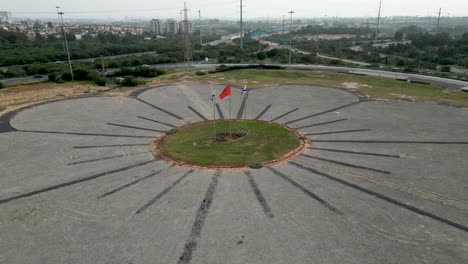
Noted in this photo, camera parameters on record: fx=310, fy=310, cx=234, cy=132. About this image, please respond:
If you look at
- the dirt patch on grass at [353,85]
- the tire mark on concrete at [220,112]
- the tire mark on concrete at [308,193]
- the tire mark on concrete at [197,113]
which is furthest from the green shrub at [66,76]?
the dirt patch on grass at [353,85]

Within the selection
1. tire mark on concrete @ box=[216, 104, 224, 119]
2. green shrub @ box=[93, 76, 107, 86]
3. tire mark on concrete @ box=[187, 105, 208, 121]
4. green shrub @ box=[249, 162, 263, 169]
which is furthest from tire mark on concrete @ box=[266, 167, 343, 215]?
green shrub @ box=[93, 76, 107, 86]

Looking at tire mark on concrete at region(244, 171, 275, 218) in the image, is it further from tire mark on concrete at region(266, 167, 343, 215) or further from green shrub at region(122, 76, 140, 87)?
green shrub at region(122, 76, 140, 87)

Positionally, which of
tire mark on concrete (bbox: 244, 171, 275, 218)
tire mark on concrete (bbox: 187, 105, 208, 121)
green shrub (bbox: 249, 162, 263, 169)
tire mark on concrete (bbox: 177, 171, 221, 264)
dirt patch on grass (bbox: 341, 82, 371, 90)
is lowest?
tire mark on concrete (bbox: 177, 171, 221, 264)

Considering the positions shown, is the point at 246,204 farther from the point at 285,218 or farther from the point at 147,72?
the point at 147,72

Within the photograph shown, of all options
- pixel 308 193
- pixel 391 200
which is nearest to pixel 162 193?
pixel 308 193

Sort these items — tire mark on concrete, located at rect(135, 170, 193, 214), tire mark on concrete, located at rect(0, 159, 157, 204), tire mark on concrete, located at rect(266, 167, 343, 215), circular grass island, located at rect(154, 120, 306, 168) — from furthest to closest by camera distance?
1. circular grass island, located at rect(154, 120, 306, 168)
2. tire mark on concrete, located at rect(0, 159, 157, 204)
3. tire mark on concrete, located at rect(135, 170, 193, 214)
4. tire mark on concrete, located at rect(266, 167, 343, 215)

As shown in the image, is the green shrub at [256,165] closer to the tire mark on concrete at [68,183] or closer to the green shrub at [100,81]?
the tire mark on concrete at [68,183]

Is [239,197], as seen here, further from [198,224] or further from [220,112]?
[220,112]
